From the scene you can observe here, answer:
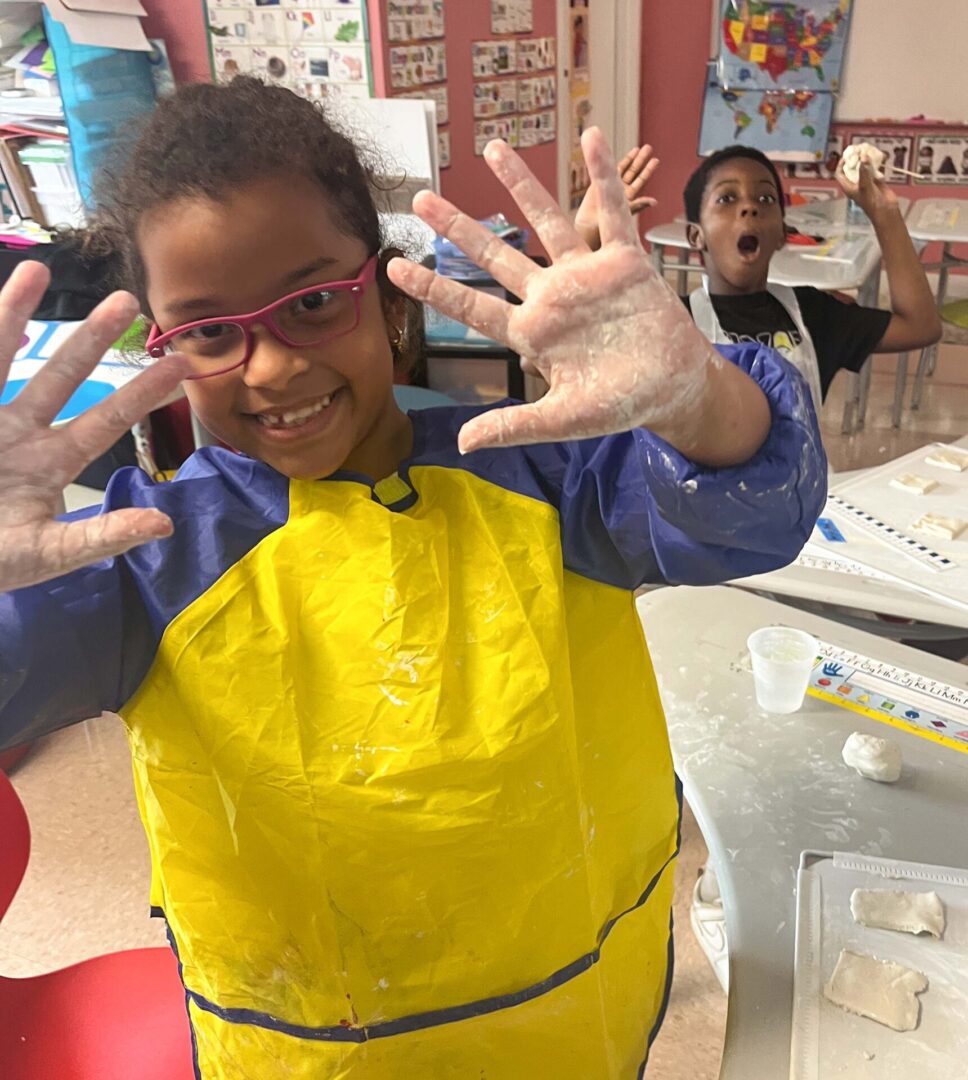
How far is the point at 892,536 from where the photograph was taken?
65.8 inches

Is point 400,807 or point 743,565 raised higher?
point 743,565

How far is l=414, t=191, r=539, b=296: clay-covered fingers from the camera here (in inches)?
25.5

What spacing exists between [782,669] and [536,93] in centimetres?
378

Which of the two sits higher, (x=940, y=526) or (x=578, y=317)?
(x=578, y=317)

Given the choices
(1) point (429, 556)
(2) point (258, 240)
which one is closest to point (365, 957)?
(1) point (429, 556)

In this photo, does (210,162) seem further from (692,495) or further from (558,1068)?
(558,1068)

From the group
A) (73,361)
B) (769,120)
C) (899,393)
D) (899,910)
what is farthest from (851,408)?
(73,361)

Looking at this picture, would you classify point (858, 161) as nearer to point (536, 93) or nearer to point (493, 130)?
point (493, 130)

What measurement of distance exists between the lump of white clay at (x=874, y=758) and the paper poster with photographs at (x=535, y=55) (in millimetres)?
3774

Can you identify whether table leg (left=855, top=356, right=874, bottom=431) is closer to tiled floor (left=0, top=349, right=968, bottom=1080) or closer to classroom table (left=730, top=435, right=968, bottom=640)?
tiled floor (left=0, top=349, right=968, bottom=1080)

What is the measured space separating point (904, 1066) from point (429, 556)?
21.7 inches

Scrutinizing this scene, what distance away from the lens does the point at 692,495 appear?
2.31 ft

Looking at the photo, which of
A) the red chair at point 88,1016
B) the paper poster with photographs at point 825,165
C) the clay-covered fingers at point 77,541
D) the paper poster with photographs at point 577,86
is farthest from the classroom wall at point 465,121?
the clay-covered fingers at point 77,541

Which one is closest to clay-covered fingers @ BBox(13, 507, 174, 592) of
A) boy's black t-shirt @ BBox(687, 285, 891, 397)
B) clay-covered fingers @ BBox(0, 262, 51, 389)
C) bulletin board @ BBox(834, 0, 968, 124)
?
clay-covered fingers @ BBox(0, 262, 51, 389)
